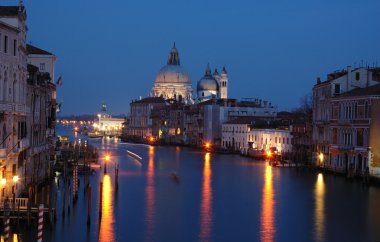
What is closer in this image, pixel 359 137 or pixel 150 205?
pixel 150 205

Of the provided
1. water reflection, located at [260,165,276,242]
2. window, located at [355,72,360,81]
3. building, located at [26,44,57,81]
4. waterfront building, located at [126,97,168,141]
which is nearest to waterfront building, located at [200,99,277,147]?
waterfront building, located at [126,97,168,141]

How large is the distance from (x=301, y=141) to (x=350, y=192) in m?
15.6

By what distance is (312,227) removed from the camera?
1864 centimetres

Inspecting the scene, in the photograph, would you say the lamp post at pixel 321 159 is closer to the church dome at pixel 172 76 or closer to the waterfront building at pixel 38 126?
the waterfront building at pixel 38 126

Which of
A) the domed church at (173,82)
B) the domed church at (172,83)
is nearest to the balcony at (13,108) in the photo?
the domed church at (173,82)

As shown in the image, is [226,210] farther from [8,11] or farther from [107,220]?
[8,11]

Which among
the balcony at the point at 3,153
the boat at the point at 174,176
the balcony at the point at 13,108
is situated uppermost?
the balcony at the point at 13,108

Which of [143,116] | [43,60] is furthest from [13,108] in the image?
[143,116]

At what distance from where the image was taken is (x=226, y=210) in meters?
21.4

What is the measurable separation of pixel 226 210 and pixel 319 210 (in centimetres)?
279

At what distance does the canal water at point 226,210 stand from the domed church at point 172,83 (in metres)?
72.3

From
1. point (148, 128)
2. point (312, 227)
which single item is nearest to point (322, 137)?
point (312, 227)

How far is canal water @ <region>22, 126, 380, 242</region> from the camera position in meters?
17.3

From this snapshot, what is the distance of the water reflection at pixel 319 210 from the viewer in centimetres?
1776
